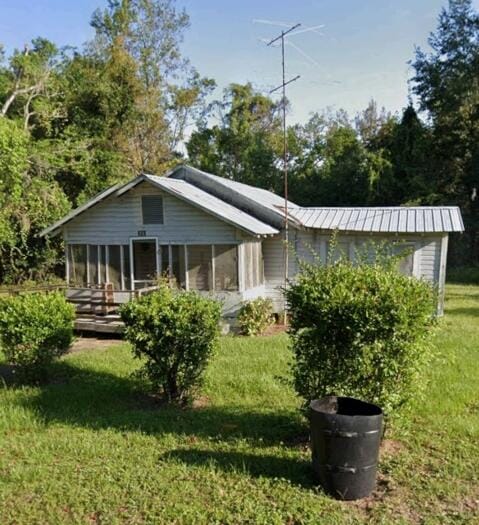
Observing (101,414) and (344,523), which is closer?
(344,523)

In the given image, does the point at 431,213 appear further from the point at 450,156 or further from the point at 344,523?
the point at 450,156

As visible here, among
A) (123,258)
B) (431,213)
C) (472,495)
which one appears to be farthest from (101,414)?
(431,213)

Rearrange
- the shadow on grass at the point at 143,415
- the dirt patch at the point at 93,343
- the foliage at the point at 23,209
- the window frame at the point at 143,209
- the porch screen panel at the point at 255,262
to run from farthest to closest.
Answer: the foliage at the point at 23,209
the porch screen panel at the point at 255,262
the window frame at the point at 143,209
the dirt patch at the point at 93,343
the shadow on grass at the point at 143,415

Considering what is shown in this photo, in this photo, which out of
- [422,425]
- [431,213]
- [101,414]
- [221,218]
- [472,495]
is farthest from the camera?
[431,213]

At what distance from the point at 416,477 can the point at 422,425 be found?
4.33 feet

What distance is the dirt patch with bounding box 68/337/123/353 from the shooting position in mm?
10725

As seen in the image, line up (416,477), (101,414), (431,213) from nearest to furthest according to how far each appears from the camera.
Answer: (416,477) < (101,414) < (431,213)

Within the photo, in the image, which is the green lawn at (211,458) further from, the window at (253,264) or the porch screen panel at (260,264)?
the porch screen panel at (260,264)

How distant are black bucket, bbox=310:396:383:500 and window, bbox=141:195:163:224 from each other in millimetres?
10195

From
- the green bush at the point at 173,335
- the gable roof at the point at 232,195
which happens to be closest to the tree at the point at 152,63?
the gable roof at the point at 232,195

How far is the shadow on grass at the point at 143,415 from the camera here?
5.18 m

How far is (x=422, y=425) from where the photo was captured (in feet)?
17.2

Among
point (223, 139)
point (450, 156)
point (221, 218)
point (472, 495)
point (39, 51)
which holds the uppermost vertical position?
point (39, 51)

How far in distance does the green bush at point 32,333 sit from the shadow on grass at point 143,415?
0.44 metres
